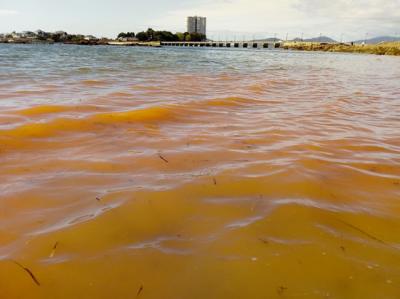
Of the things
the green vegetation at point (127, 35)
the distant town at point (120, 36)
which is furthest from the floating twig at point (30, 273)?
the green vegetation at point (127, 35)

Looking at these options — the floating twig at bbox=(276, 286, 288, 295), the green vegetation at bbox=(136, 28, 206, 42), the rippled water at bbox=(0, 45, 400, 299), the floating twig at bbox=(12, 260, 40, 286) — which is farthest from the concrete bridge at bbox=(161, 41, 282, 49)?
the floating twig at bbox=(12, 260, 40, 286)

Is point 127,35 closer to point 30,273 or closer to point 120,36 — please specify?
point 120,36

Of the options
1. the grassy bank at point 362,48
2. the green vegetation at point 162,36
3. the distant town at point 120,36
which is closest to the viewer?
the grassy bank at point 362,48

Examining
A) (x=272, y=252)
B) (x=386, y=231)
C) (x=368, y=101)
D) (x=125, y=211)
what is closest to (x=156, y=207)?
(x=125, y=211)

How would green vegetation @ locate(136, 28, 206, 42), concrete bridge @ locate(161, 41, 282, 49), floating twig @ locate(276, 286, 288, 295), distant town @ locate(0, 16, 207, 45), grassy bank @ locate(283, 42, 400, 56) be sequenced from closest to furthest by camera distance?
floating twig @ locate(276, 286, 288, 295), grassy bank @ locate(283, 42, 400, 56), concrete bridge @ locate(161, 41, 282, 49), distant town @ locate(0, 16, 207, 45), green vegetation @ locate(136, 28, 206, 42)

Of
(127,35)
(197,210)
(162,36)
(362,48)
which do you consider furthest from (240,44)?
(197,210)

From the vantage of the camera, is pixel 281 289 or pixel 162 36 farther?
pixel 162 36

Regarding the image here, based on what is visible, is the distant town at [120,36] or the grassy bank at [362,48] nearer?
the grassy bank at [362,48]

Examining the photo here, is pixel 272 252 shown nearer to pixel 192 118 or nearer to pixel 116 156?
pixel 116 156

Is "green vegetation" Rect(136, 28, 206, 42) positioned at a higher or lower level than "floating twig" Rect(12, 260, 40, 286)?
higher

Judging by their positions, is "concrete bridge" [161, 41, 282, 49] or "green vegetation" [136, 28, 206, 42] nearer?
"concrete bridge" [161, 41, 282, 49]

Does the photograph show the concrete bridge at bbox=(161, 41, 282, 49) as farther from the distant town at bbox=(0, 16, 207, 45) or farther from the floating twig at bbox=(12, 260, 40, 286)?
the floating twig at bbox=(12, 260, 40, 286)

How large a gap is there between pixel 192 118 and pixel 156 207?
300 cm

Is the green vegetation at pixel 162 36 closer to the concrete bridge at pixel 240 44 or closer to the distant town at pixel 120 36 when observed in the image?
the distant town at pixel 120 36
